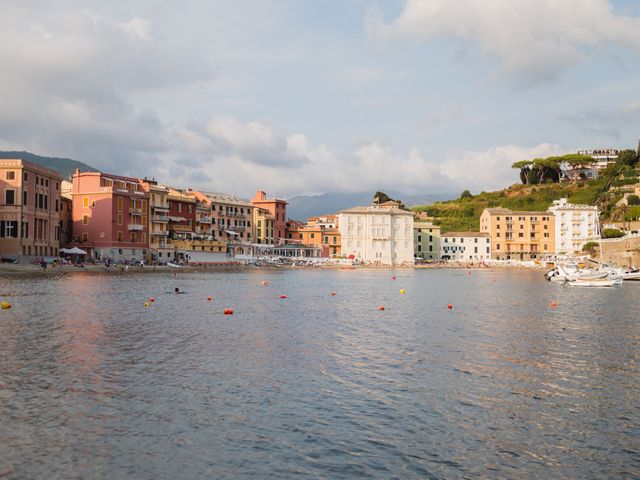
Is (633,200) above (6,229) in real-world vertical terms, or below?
above

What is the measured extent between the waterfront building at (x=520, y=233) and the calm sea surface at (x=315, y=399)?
12602 cm

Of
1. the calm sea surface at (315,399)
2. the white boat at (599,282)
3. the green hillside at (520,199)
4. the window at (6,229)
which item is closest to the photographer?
the calm sea surface at (315,399)

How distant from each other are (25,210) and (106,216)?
68.1 ft

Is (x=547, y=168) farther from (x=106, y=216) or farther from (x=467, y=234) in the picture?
(x=106, y=216)

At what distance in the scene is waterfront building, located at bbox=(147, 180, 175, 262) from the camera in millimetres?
107500

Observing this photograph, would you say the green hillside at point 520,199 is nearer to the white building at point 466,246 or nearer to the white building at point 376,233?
the white building at point 466,246

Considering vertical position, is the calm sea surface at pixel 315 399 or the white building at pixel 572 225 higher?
the white building at pixel 572 225

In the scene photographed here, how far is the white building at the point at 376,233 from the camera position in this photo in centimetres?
15112

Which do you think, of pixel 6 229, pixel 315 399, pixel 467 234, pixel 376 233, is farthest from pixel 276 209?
pixel 315 399

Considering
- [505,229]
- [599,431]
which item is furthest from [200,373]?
[505,229]

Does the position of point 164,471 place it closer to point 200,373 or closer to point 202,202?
point 200,373

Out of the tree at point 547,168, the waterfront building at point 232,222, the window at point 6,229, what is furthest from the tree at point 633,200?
the window at point 6,229

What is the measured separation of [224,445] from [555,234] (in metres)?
151

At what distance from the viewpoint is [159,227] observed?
358 ft
